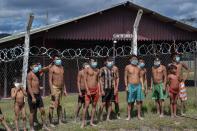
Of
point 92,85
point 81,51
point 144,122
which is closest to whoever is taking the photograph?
point 92,85

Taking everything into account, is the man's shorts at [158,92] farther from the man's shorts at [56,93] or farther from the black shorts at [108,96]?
the man's shorts at [56,93]

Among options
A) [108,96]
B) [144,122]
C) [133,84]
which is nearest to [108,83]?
[108,96]

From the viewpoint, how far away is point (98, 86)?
464 inches

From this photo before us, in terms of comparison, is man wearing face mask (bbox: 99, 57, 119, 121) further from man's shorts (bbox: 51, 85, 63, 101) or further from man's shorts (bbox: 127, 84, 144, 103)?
man's shorts (bbox: 51, 85, 63, 101)

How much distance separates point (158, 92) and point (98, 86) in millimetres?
2042

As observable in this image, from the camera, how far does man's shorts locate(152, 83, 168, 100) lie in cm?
1280

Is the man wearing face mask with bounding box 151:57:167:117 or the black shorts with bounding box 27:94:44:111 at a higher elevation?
the man wearing face mask with bounding box 151:57:167:117

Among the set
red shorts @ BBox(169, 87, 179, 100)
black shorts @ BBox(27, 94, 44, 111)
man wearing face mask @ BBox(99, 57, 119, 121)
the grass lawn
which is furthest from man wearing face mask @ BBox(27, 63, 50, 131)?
red shorts @ BBox(169, 87, 179, 100)

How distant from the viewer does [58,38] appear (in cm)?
2044

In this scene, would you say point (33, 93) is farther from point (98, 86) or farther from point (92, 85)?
point (98, 86)

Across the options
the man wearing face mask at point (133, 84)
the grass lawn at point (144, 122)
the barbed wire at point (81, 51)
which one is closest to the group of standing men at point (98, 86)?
the man wearing face mask at point (133, 84)

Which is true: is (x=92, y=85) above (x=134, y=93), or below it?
above

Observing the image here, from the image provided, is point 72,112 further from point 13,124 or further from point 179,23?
point 179,23

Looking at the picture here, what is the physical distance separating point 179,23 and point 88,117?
11555mm
